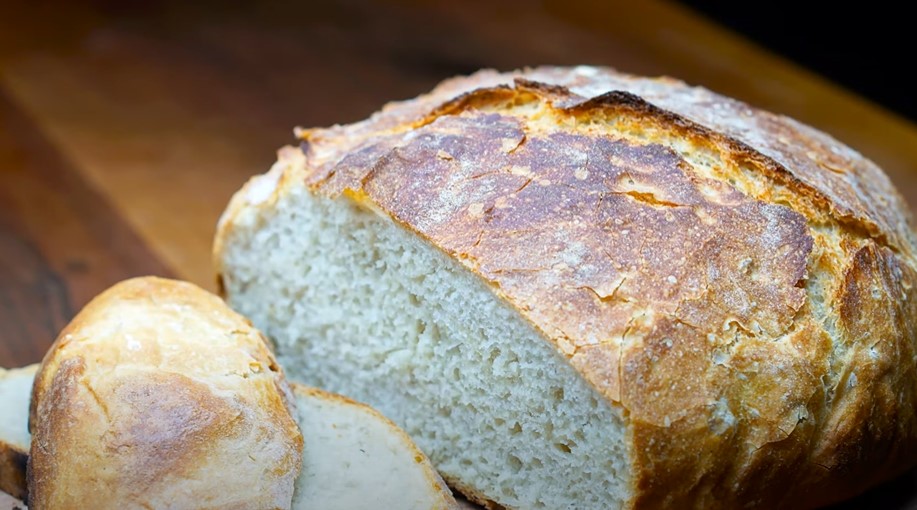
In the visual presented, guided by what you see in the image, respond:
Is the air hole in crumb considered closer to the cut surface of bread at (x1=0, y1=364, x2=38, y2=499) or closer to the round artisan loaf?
the round artisan loaf

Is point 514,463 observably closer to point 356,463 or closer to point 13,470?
point 356,463

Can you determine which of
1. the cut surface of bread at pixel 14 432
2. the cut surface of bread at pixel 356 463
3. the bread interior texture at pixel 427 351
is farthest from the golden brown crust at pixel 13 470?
the bread interior texture at pixel 427 351

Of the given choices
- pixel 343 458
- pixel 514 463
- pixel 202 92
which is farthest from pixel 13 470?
pixel 202 92

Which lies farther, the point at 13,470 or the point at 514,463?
the point at 514,463

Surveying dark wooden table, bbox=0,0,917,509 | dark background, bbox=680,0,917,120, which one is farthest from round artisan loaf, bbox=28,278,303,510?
dark background, bbox=680,0,917,120

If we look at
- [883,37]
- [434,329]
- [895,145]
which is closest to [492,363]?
[434,329]

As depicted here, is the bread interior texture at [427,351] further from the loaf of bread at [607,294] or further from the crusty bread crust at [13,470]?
the crusty bread crust at [13,470]
